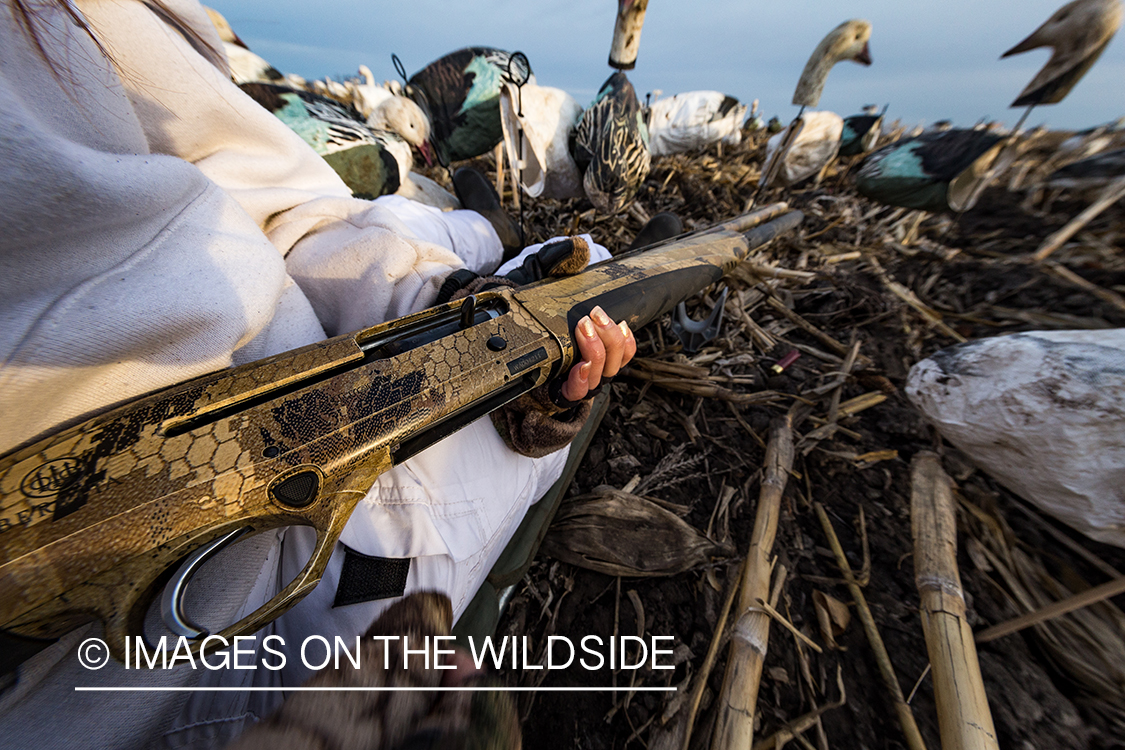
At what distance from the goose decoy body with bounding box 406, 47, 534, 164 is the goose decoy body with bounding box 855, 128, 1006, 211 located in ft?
10.3

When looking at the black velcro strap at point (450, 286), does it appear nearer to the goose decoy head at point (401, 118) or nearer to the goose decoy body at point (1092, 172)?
the goose decoy head at point (401, 118)

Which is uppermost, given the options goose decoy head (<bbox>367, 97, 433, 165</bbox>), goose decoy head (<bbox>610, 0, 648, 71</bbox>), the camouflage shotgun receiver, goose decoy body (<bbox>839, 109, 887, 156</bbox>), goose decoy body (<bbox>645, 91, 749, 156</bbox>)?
goose decoy head (<bbox>610, 0, 648, 71</bbox>)

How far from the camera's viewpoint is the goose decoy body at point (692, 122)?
3910 millimetres

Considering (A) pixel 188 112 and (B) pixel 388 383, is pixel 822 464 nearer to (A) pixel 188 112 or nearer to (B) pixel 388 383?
(B) pixel 388 383

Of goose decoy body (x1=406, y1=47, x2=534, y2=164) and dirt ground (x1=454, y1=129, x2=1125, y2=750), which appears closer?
dirt ground (x1=454, y1=129, x2=1125, y2=750)

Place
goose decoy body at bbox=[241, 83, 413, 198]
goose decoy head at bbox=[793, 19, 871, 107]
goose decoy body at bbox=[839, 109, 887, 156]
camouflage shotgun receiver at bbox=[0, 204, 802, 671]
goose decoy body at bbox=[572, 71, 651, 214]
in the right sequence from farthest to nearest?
goose decoy body at bbox=[839, 109, 887, 156] < goose decoy body at bbox=[572, 71, 651, 214] < goose decoy head at bbox=[793, 19, 871, 107] < goose decoy body at bbox=[241, 83, 413, 198] < camouflage shotgun receiver at bbox=[0, 204, 802, 671]

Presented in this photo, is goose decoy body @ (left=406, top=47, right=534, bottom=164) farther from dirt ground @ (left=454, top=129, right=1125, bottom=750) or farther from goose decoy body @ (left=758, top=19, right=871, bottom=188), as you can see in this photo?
goose decoy body @ (left=758, top=19, right=871, bottom=188)

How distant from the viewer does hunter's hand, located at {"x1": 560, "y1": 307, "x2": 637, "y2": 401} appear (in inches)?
38.1

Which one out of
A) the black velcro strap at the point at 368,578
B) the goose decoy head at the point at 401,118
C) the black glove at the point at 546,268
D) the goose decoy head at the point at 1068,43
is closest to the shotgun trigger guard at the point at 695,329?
the black glove at the point at 546,268

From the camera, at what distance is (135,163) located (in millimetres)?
550

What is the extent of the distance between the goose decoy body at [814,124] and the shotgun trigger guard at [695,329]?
80.5 inches

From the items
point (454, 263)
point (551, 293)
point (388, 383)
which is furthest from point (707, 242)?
point (388, 383)

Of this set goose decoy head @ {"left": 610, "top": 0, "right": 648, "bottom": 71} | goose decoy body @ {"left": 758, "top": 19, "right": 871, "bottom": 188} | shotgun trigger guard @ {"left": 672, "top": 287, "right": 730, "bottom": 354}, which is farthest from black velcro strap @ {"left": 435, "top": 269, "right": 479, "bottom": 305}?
goose decoy body @ {"left": 758, "top": 19, "right": 871, "bottom": 188}

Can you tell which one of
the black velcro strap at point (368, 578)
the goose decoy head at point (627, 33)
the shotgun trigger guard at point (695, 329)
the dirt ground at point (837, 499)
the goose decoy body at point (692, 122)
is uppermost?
the goose decoy head at point (627, 33)
